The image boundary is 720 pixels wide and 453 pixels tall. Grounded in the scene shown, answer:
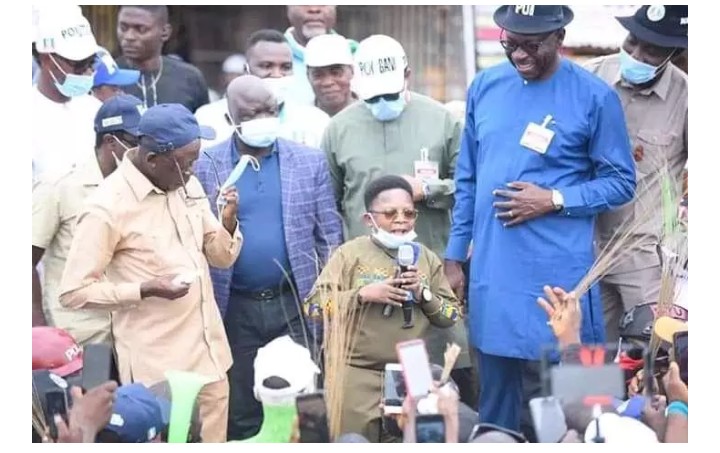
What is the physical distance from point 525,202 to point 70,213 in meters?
1.73

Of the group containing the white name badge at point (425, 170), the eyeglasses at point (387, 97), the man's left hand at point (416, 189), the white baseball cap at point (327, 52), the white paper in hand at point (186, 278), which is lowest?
the white paper in hand at point (186, 278)

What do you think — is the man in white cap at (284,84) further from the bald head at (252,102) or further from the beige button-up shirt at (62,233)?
the beige button-up shirt at (62,233)

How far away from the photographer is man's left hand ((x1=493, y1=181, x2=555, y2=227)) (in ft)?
20.1

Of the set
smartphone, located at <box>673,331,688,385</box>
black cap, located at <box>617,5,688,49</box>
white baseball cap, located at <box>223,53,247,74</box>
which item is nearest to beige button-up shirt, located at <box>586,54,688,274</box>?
black cap, located at <box>617,5,688,49</box>

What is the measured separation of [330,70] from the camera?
24.2 ft

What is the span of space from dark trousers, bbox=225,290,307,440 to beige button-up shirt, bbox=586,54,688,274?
1.28 metres

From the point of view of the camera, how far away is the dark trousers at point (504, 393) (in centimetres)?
628

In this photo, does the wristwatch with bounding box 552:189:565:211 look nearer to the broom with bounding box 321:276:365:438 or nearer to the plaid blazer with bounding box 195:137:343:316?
the broom with bounding box 321:276:365:438

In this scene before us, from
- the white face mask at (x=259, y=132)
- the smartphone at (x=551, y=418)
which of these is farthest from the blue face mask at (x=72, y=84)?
the smartphone at (x=551, y=418)

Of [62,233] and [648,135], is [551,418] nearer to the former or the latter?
[648,135]

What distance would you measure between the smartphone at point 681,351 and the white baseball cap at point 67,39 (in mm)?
2817

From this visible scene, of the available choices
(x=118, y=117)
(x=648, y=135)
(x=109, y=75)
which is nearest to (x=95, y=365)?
(x=118, y=117)
